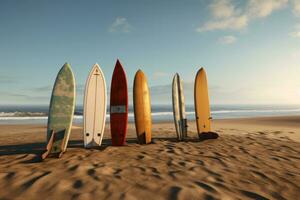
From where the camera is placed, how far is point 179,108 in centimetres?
867

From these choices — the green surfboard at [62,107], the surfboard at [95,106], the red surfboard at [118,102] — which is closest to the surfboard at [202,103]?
the red surfboard at [118,102]

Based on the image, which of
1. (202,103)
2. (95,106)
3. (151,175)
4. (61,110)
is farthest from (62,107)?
(202,103)

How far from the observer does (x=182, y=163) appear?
466 cm

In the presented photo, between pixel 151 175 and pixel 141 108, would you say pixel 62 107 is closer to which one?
pixel 141 108

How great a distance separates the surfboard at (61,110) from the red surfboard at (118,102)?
130cm

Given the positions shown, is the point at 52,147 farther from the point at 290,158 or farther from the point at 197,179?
the point at 290,158

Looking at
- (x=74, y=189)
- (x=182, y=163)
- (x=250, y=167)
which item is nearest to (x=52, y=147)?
(x=74, y=189)

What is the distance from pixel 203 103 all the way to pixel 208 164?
4735mm

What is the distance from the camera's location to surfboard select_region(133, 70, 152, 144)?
7.48 meters

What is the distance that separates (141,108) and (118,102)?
91 centimetres

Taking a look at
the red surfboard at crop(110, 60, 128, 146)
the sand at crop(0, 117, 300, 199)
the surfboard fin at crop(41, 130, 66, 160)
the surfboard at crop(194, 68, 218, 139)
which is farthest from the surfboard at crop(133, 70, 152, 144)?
the surfboard fin at crop(41, 130, 66, 160)

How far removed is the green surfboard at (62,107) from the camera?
19.7ft

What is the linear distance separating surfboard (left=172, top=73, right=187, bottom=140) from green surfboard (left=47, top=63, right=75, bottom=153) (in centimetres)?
372

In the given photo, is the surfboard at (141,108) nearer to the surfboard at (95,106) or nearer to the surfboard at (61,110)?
the surfboard at (95,106)
